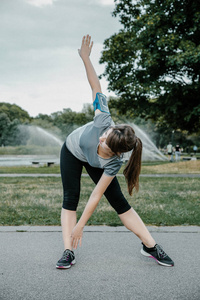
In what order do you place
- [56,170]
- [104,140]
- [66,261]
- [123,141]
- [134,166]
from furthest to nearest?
1. [56,170]
2. [66,261]
3. [134,166]
4. [104,140]
5. [123,141]

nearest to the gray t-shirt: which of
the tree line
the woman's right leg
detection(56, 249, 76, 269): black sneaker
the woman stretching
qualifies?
the woman stretching

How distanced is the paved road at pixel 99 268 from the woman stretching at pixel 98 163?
0.19m

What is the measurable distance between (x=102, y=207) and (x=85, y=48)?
3233 millimetres

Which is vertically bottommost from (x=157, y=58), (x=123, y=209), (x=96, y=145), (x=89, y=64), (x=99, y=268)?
(x=99, y=268)

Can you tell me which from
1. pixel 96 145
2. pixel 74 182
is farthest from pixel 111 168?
pixel 74 182

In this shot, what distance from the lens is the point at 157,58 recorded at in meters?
16.4

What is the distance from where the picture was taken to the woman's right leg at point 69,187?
10.7ft

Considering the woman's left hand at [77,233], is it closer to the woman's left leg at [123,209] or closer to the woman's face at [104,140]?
the woman's left leg at [123,209]

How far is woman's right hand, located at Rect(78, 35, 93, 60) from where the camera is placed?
3.23m

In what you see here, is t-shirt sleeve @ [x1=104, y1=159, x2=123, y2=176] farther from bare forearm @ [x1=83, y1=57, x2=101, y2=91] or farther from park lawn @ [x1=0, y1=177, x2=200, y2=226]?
park lawn @ [x1=0, y1=177, x2=200, y2=226]

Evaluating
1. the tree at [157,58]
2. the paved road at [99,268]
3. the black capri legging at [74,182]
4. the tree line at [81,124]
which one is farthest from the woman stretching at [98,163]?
the tree line at [81,124]

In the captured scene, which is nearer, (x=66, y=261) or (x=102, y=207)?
(x=66, y=261)

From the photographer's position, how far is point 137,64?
1711cm

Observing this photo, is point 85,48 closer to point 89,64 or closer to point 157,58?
point 89,64
